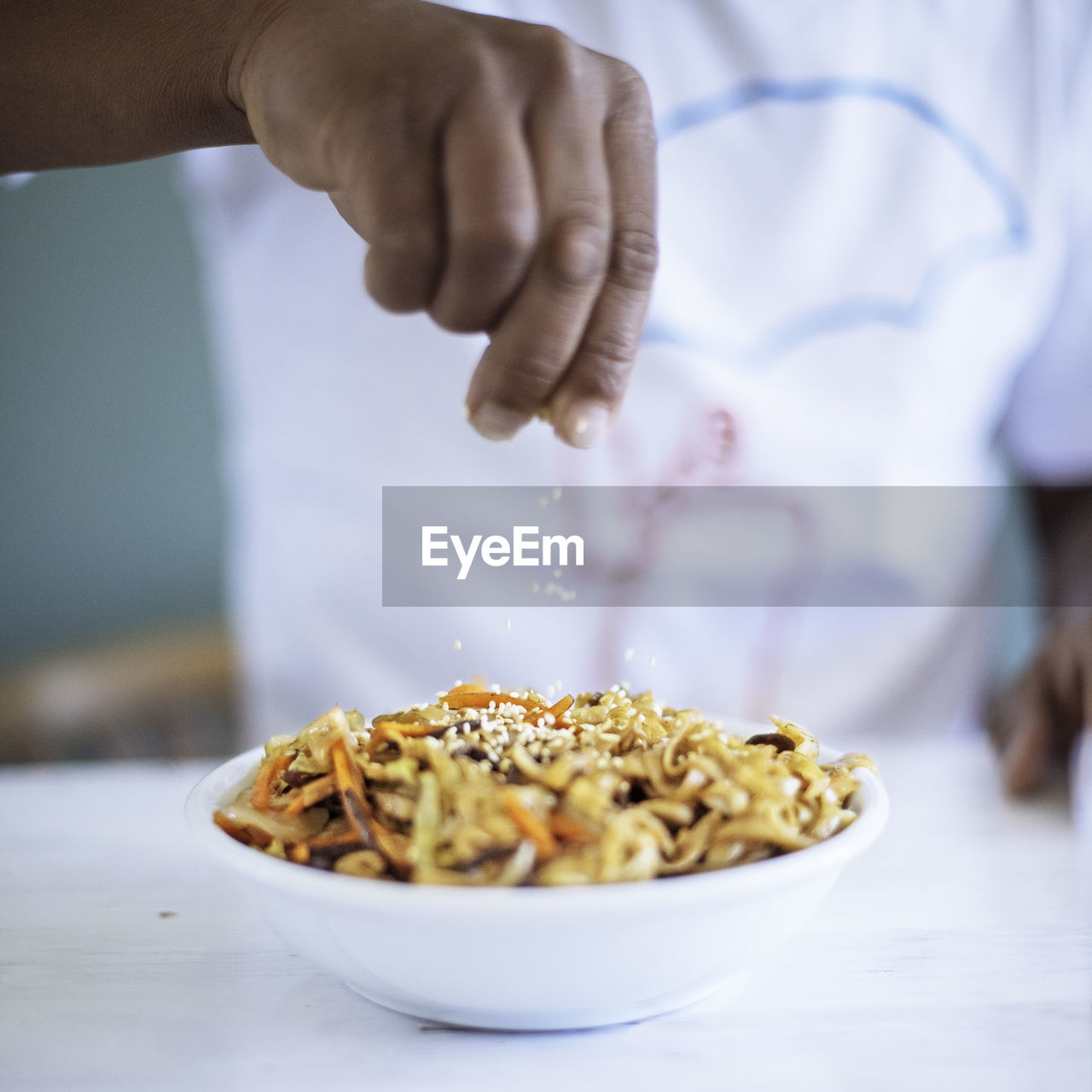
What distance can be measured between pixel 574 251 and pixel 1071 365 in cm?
122

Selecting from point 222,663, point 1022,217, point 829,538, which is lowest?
point 222,663

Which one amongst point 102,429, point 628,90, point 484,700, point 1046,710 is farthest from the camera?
point 102,429

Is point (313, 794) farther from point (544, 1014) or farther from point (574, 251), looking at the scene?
point (574, 251)

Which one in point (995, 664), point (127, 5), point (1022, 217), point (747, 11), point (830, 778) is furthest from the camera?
point (995, 664)

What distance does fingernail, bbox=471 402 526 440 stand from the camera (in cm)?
54

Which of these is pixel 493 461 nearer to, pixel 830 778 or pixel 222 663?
pixel 830 778

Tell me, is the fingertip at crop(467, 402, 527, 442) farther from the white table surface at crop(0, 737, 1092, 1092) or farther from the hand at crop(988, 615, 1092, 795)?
the hand at crop(988, 615, 1092, 795)

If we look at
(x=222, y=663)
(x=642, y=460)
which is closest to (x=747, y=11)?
(x=642, y=460)

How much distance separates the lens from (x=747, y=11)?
1.28 meters

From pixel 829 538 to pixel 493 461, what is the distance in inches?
19.4

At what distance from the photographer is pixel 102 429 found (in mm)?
2268

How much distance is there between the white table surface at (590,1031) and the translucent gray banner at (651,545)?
56cm

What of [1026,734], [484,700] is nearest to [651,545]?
[1026,734]

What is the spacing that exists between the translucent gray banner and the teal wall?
1166 mm
